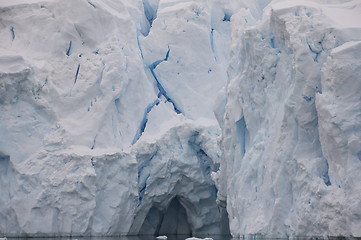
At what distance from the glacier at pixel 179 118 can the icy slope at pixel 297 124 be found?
0.03 m

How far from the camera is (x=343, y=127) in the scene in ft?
31.4

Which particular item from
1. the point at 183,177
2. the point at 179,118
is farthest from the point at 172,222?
the point at 179,118

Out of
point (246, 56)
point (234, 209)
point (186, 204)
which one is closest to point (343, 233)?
point (234, 209)

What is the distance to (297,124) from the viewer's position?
36.5 feet

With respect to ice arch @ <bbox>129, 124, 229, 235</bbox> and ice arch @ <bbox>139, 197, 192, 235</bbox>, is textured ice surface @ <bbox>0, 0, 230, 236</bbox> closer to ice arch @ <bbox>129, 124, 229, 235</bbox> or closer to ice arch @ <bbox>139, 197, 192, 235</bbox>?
ice arch @ <bbox>129, 124, 229, 235</bbox>

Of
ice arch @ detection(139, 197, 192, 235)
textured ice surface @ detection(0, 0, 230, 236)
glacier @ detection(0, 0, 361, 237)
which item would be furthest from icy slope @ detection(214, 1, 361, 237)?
ice arch @ detection(139, 197, 192, 235)

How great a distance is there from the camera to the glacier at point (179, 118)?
10.4 meters

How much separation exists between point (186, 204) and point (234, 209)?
4.40 m

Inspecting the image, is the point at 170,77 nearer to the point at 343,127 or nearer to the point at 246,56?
the point at 246,56

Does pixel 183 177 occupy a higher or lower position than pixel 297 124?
lower

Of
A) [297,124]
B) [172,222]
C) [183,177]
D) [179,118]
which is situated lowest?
[172,222]

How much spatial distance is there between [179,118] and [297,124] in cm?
Answer: 635

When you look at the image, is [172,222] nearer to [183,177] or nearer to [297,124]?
[183,177]

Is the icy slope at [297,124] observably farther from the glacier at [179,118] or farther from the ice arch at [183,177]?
the ice arch at [183,177]
